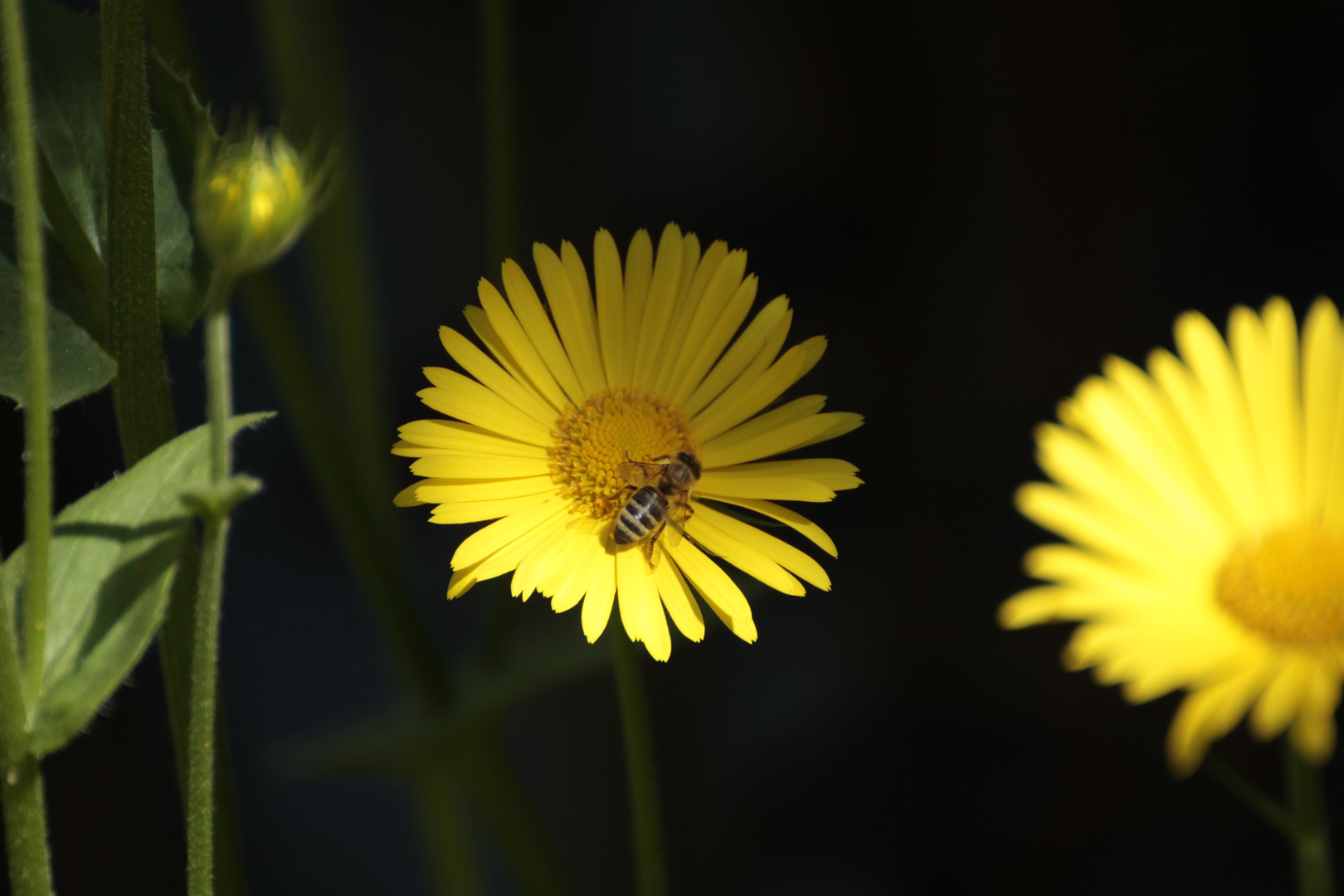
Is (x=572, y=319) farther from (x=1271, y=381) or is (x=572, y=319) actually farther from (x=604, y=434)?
(x=1271, y=381)

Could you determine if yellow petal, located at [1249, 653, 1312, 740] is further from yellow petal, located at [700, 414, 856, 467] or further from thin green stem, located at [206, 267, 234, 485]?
thin green stem, located at [206, 267, 234, 485]

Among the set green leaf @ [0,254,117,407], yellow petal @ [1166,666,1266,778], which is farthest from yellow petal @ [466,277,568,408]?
yellow petal @ [1166,666,1266,778]

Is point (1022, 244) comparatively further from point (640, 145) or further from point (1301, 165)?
point (640, 145)

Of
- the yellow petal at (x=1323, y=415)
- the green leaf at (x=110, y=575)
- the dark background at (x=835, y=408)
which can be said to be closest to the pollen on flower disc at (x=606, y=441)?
the green leaf at (x=110, y=575)

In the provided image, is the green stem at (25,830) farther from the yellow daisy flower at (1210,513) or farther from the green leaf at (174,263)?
the yellow daisy flower at (1210,513)

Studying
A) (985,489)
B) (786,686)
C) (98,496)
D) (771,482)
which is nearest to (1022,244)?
(985,489)
